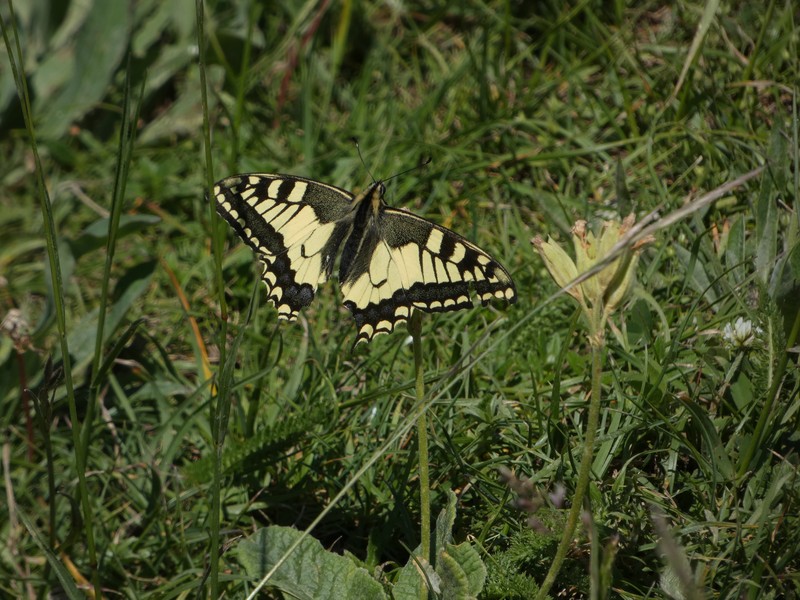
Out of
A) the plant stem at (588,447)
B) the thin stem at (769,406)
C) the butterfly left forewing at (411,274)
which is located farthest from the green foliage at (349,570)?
the thin stem at (769,406)

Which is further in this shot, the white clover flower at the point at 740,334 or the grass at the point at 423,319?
the white clover flower at the point at 740,334

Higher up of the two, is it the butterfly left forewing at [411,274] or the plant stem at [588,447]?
the butterfly left forewing at [411,274]

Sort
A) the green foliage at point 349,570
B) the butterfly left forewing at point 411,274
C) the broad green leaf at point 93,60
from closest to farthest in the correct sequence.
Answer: the green foliage at point 349,570, the butterfly left forewing at point 411,274, the broad green leaf at point 93,60

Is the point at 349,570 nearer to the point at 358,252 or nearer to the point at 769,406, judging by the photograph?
the point at 358,252

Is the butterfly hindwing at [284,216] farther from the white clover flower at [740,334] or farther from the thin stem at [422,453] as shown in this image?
the white clover flower at [740,334]

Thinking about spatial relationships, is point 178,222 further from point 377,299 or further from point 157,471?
point 377,299

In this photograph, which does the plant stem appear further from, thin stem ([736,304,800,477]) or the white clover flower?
the white clover flower

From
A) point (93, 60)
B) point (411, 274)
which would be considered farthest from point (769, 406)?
point (93, 60)
